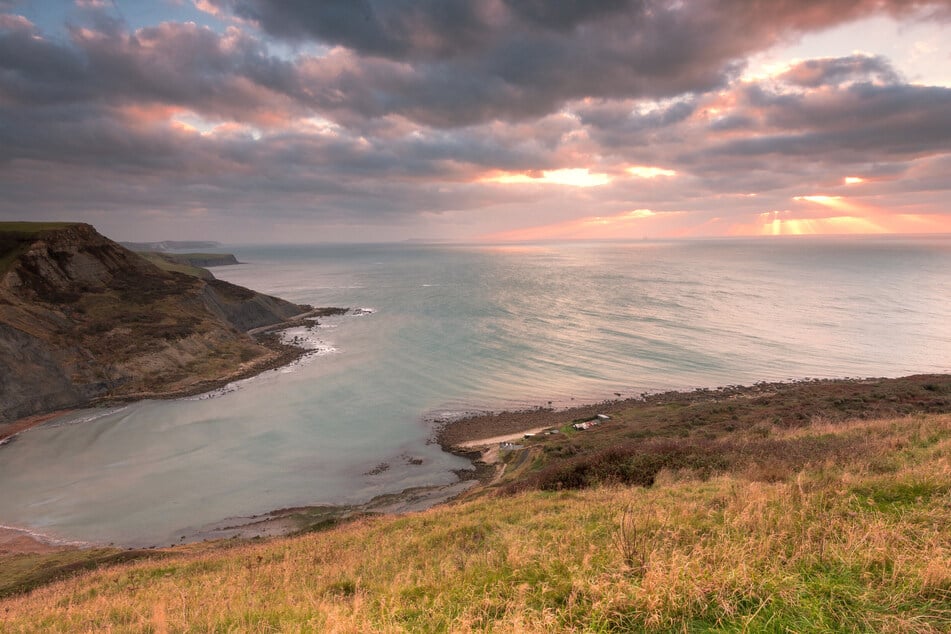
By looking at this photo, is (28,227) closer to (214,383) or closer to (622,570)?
(214,383)

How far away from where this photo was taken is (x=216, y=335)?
64.8m

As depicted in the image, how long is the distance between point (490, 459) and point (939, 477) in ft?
86.1

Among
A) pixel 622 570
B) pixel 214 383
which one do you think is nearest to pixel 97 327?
pixel 214 383

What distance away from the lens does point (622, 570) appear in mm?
6070

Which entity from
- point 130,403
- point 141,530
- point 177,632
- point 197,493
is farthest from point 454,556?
point 130,403

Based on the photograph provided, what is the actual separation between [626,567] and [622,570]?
0.07 metres

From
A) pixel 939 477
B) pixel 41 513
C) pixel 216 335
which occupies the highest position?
pixel 939 477

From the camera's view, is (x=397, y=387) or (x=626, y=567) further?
(x=397, y=387)

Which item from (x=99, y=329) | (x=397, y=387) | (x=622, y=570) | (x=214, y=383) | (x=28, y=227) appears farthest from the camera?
(x=28, y=227)

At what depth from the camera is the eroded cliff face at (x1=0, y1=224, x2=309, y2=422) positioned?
46094 millimetres

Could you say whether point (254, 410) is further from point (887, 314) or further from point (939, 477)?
point (887, 314)

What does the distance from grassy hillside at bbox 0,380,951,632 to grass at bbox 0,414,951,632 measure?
35 mm

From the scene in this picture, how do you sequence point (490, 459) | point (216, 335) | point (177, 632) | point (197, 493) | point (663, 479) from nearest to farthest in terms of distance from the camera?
1. point (177, 632)
2. point (663, 479)
3. point (197, 493)
4. point (490, 459)
5. point (216, 335)

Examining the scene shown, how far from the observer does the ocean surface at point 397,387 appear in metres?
30.0
